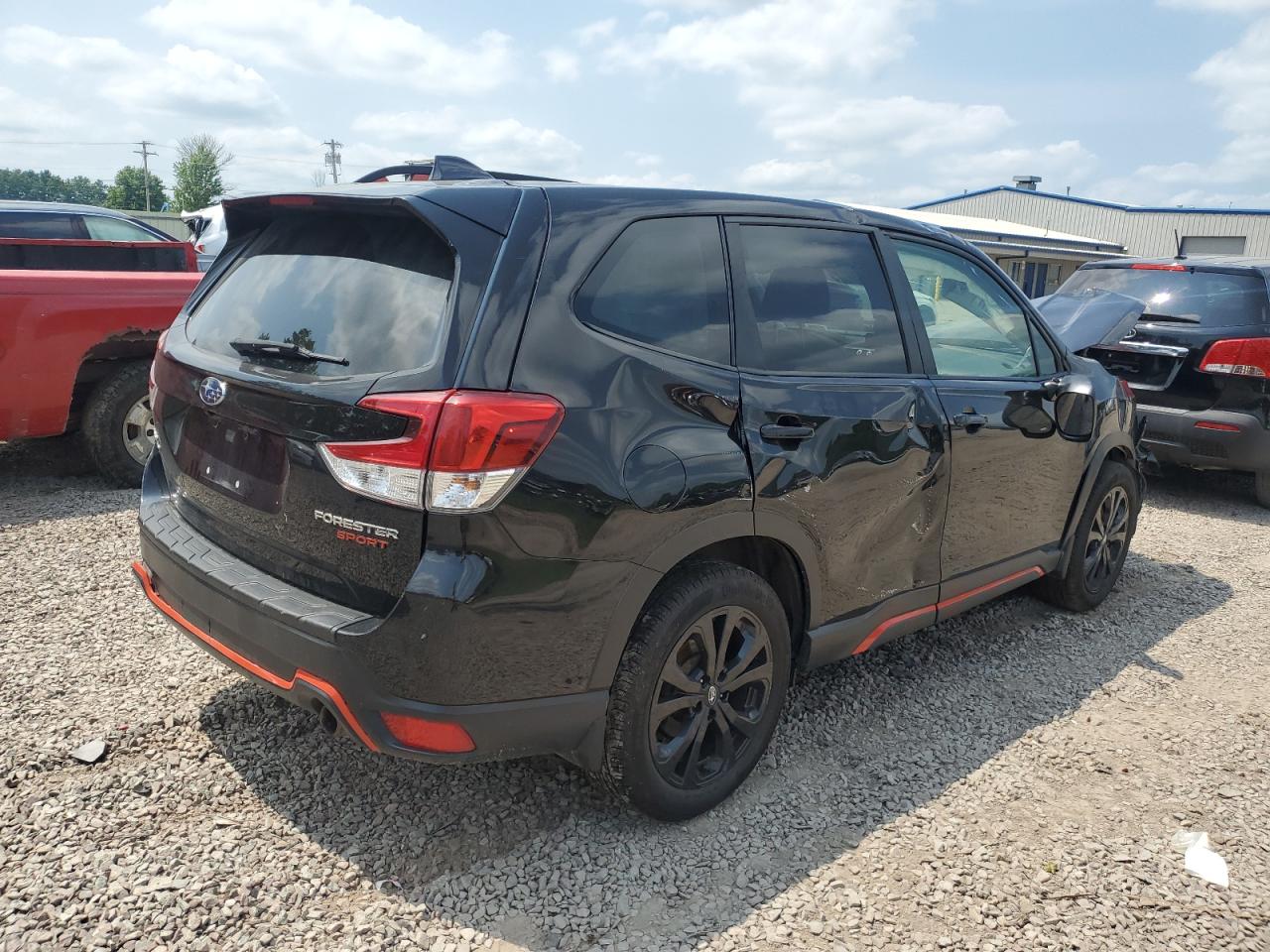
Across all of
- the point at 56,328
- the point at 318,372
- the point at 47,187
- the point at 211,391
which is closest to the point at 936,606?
the point at 318,372

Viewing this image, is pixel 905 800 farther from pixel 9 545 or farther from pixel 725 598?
pixel 9 545

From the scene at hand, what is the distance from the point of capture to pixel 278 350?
258cm

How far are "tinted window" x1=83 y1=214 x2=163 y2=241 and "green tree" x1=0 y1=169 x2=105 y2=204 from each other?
11922cm

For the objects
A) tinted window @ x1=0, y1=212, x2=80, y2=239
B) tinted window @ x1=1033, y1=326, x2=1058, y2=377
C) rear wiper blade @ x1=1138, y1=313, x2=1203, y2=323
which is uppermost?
rear wiper blade @ x1=1138, y1=313, x2=1203, y2=323

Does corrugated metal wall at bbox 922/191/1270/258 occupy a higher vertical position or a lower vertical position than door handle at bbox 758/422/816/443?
higher

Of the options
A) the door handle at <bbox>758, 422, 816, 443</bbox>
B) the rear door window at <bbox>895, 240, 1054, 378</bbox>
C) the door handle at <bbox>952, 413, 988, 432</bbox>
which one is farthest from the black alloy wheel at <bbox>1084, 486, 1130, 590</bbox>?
the door handle at <bbox>758, 422, 816, 443</bbox>

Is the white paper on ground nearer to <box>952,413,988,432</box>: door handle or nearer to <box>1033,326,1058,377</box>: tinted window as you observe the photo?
<box>952,413,988,432</box>: door handle

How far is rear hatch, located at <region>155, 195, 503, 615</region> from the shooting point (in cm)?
230

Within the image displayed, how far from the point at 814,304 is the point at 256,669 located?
199 cm

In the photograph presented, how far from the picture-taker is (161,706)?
338 cm

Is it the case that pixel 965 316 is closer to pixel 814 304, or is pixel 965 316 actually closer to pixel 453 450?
pixel 814 304

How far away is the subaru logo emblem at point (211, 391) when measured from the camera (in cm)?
266

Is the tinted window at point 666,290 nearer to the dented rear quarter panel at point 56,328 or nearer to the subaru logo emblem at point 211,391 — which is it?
the subaru logo emblem at point 211,391

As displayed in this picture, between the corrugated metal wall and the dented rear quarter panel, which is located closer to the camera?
the dented rear quarter panel
